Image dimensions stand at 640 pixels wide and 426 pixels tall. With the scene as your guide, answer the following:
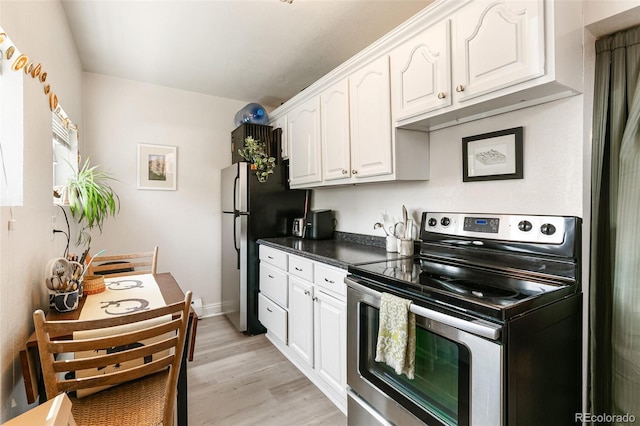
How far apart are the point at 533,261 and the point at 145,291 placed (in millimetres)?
1991

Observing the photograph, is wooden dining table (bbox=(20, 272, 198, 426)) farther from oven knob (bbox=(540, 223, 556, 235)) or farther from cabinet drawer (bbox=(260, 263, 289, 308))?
oven knob (bbox=(540, 223, 556, 235))

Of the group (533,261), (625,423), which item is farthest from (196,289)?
(625,423)

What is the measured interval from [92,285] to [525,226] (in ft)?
7.36

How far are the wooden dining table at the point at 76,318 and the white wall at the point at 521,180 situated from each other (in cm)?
152

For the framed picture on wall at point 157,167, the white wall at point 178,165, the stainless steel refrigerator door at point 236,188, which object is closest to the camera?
the stainless steel refrigerator door at point 236,188

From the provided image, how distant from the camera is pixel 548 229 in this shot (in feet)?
4.45

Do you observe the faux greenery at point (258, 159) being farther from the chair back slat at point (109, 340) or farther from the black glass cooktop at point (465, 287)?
the chair back slat at point (109, 340)

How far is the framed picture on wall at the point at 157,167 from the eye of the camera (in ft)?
10.3

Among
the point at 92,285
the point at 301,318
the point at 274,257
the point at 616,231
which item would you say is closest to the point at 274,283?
the point at 274,257

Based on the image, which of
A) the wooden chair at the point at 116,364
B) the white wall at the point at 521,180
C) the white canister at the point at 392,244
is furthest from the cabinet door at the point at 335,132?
the wooden chair at the point at 116,364

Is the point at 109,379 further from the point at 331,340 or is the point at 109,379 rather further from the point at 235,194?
the point at 235,194

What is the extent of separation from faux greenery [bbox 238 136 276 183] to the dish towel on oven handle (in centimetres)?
198

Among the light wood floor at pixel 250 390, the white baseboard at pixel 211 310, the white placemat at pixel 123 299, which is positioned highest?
the white placemat at pixel 123 299

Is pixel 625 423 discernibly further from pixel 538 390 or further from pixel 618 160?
pixel 618 160
